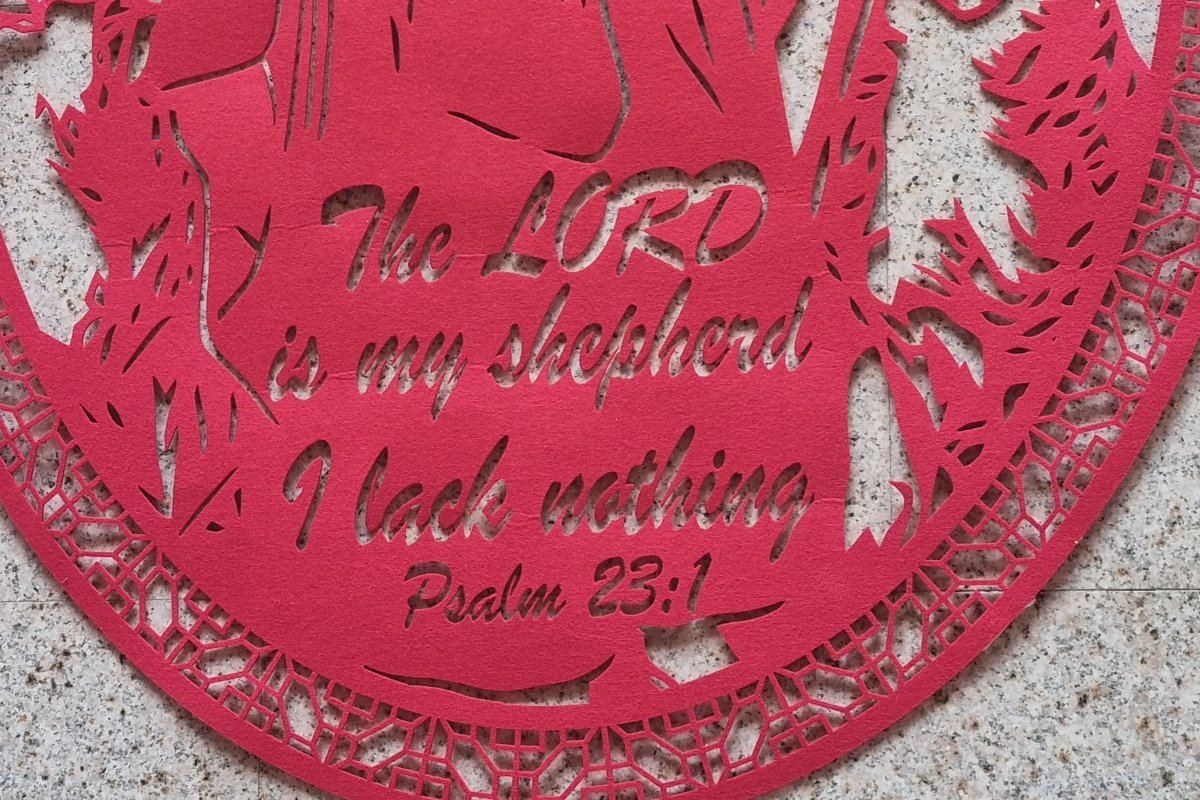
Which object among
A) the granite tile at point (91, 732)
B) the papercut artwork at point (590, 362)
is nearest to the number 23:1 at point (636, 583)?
the papercut artwork at point (590, 362)

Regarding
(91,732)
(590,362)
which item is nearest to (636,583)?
(590,362)

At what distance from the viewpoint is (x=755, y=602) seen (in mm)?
636

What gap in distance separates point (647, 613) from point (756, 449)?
0.16m

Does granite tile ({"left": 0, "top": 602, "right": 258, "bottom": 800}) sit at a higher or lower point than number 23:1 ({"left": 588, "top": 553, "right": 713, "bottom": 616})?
lower

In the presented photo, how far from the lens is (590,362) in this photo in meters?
0.64

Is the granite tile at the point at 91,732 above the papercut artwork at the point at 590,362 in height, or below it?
below

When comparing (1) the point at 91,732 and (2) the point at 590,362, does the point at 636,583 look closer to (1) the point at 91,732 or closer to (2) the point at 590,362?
(2) the point at 590,362

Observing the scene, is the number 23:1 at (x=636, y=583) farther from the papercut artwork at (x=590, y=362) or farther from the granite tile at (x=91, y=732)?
the granite tile at (x=91, y=732)

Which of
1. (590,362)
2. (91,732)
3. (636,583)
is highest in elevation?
(590,362)

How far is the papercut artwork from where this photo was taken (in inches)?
25.0

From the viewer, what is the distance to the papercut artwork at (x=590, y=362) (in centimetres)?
63

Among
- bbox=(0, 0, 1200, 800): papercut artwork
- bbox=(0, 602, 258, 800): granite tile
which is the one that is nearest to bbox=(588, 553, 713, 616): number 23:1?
bbox=(0, 0, 1200, 800): papercut artwork

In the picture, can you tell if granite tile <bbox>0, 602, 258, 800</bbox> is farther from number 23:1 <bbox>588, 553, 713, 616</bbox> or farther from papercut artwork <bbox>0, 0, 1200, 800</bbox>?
number 23:1 <bbox>588, 553, 713, 616</bbox>

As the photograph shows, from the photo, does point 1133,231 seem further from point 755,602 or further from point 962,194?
point 755,602
